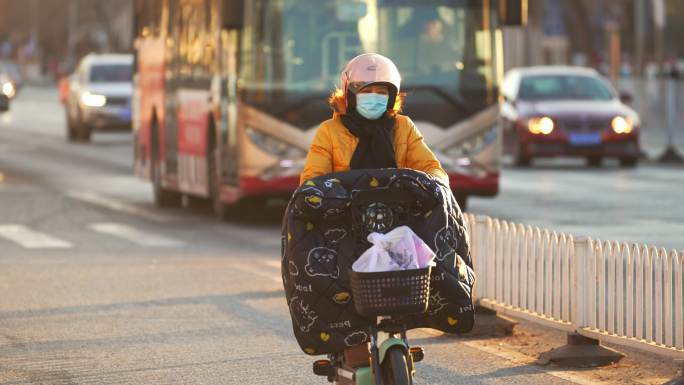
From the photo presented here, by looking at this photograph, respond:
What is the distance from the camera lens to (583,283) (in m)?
10.3

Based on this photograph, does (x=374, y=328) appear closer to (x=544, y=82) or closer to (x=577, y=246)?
(x=577, y=246)

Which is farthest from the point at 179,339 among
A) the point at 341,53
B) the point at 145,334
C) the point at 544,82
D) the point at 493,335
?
the point at 544,82

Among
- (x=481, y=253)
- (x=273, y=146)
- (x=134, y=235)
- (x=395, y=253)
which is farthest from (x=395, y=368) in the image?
(x=134, y=235)

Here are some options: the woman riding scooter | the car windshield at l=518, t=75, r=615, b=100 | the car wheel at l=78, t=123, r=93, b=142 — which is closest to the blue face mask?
the woman riding scooter

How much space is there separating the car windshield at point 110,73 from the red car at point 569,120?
14418 mm

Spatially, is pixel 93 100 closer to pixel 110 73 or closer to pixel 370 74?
pixel 110 73

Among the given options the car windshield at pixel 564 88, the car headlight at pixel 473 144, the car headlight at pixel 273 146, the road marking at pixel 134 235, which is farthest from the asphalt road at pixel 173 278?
the car windshield at pixel 564 88

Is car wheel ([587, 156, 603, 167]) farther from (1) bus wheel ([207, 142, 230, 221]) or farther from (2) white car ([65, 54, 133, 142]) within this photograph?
(2) white car ([65, 54, 133, 142])

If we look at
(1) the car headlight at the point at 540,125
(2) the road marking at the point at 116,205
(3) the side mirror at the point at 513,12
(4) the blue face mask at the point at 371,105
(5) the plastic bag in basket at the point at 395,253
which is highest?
(3) the side mirror at the point at 513,12

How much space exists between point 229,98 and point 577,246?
9544 millimetres

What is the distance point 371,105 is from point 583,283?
3.29m

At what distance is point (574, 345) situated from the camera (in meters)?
10.4

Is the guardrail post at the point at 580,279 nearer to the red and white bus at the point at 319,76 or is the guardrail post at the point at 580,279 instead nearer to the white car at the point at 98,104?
the red and white bus at the point at 319,76

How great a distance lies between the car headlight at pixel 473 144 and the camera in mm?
19594
